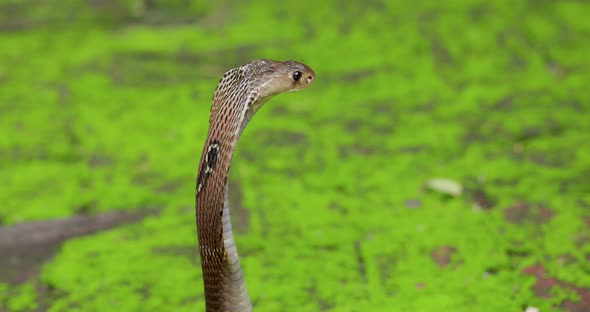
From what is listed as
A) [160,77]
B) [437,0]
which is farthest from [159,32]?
[437,0]

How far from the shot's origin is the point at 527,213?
3162 millimetres

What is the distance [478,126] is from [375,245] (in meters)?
1.32

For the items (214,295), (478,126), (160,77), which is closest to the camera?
(214,295)

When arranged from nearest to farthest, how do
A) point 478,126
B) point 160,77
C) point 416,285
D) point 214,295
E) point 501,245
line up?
point 214,295, point 416,285, point 501,245, point 478,126, point 160,77

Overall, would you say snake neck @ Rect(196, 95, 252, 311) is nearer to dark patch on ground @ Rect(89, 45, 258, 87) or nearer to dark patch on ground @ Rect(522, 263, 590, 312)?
dark patch on ground @ Rect(522, 263, 590, 312)

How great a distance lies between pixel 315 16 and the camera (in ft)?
19.5

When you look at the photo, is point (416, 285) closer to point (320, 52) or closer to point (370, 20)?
point (320, 52)

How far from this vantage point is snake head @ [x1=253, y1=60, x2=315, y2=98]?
75.3 inches

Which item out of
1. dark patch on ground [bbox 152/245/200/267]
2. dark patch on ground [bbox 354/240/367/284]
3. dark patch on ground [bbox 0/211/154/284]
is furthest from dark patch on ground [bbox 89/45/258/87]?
dark patch on ground [bbox 354/240/367/284]

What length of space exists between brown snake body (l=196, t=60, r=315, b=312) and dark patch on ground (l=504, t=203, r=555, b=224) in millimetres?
1522

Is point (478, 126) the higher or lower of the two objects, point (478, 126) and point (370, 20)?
the lower

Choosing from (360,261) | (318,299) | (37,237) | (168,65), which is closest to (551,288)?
(360,261)

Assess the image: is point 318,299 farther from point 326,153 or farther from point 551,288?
point 326,153

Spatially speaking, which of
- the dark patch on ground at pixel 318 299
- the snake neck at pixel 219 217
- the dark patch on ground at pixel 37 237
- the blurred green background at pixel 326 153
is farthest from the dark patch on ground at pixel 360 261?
the dark patch on ground at pixel 37 237
